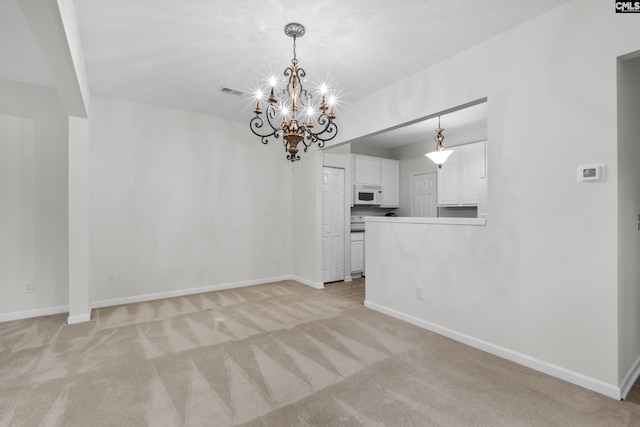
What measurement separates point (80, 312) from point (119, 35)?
302cm

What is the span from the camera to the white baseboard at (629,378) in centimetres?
206

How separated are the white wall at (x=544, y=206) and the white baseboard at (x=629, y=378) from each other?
0.09 meters

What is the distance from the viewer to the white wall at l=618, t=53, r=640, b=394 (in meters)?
2.06

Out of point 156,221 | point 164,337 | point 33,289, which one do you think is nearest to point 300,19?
point 164,337

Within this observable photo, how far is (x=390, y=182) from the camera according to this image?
6.83 metres

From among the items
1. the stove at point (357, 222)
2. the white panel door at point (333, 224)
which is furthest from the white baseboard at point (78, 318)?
the stove at point (357, 222)

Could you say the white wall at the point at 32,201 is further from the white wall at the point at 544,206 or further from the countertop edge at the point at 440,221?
the white wall at the point at 544,206

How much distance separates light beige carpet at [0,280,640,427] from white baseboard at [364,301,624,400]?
0.08 meters

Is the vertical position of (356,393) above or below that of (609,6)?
below

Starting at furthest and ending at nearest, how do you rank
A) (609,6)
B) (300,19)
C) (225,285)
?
1. (225,285)
2. (300,19)
3. (609,6)

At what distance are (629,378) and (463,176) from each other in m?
3.83

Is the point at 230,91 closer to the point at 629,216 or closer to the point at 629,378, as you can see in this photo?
the point at 629,216

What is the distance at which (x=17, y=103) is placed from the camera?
3621 mm

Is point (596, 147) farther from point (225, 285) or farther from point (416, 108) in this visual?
point (225, 285)
